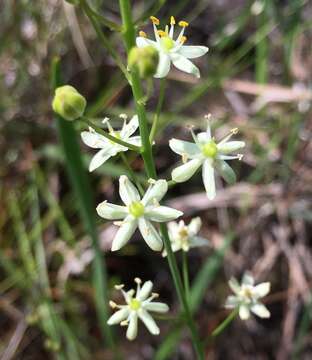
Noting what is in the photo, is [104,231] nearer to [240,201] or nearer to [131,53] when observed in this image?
[240,201]

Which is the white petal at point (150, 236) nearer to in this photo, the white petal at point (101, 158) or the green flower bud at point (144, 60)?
the white petal at point (101, 158)

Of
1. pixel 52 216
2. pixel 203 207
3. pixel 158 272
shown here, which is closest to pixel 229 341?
pixel 158 272

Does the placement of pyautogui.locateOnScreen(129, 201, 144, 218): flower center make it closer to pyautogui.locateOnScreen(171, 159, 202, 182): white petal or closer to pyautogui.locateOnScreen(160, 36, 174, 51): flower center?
pyautogui.locateOnScreen(171, 159, 202, 182): white petal

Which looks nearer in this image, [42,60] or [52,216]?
[52,216]

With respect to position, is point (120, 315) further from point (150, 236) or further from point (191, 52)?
point (191, 52)

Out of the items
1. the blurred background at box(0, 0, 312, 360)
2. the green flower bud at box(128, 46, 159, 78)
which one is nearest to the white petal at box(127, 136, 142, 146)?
the green flower bud at box(128, 46, 159, 78)

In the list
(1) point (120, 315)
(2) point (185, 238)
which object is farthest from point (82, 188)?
(1) point (120, 315)
